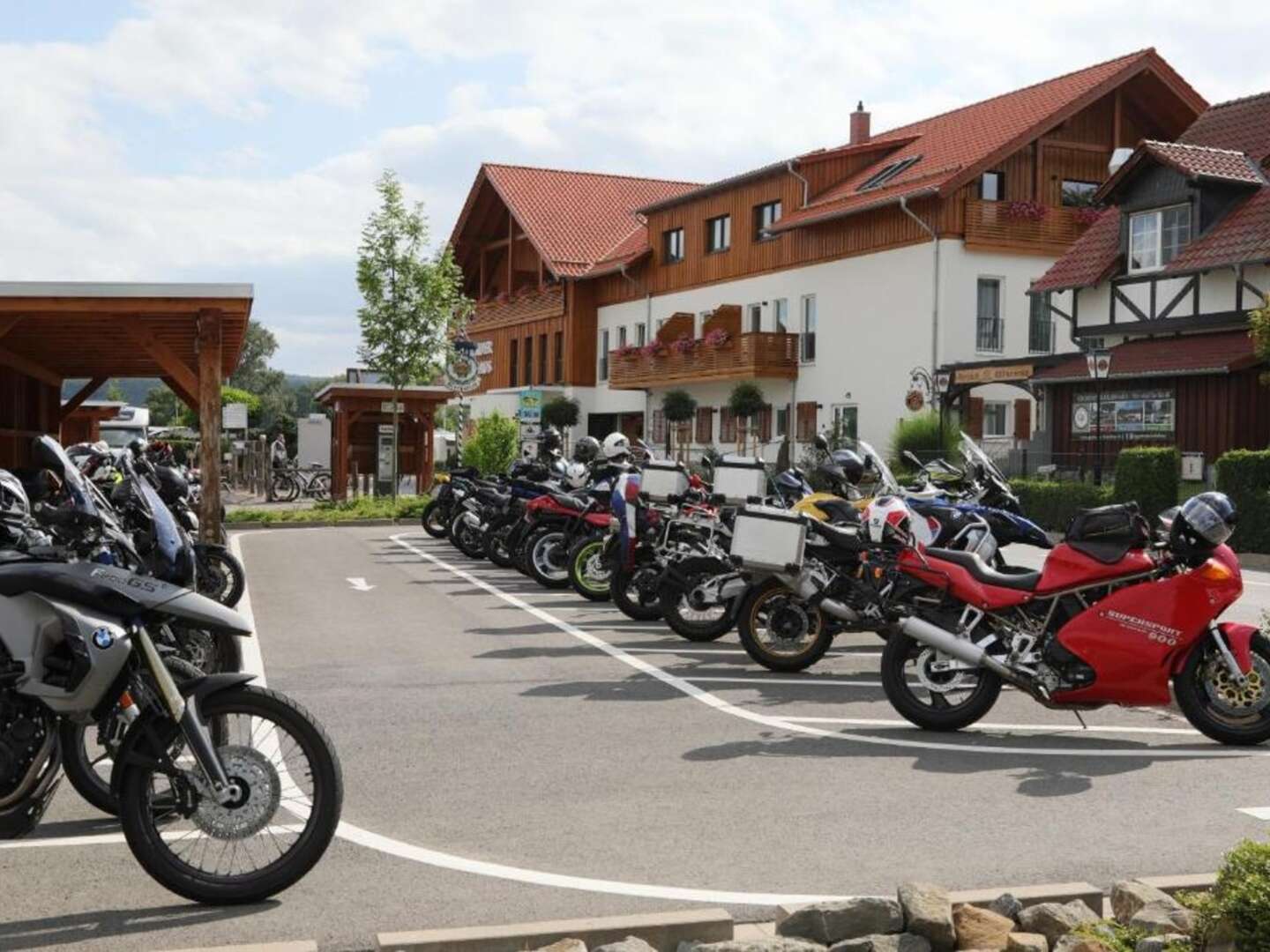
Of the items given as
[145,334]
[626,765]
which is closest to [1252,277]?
[145,334]

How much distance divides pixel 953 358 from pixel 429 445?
1321cm

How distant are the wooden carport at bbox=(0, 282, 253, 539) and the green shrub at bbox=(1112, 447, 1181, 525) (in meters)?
14.4

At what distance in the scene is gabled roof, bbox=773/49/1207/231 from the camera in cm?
3631

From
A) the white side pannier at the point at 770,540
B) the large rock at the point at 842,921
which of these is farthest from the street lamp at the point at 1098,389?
the large rock at the point at 842,921

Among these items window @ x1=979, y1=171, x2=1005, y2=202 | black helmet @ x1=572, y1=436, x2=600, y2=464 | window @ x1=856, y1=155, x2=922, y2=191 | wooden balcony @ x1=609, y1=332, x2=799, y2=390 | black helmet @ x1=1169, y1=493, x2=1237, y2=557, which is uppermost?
window @ x1=856, y1=155, x2=922, y2=191

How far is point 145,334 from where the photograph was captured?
55.9 feet

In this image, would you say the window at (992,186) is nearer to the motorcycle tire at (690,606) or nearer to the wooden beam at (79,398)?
the wooden beam at (79,398)

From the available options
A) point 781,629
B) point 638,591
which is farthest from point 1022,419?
point 781,629

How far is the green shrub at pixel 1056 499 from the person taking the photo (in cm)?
2730

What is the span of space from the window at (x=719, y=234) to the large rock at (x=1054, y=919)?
42.3 meters

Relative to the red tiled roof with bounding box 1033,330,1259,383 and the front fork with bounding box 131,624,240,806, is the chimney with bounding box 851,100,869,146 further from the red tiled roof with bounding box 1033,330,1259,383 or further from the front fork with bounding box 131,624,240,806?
the front fork with bounding box 131,624,240,806

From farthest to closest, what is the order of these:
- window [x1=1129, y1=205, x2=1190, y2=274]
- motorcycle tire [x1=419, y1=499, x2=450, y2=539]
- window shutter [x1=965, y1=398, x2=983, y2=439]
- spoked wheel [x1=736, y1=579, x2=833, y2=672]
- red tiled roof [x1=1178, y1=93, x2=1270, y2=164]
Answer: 1. window shutter [x1=965, y1=398, x2=983, y2=439]
2. red tiled roof [x1=1178, y1=93, x2=1270, y2=164]
3. window [x1=1129, y1=205, x2=1190, y2=274]
4. motorcycle tire [x1=419, y1=499, x2=450, y2=539]
5. spoked wheel [x1=736, y1=579, x2=833, y2=672]

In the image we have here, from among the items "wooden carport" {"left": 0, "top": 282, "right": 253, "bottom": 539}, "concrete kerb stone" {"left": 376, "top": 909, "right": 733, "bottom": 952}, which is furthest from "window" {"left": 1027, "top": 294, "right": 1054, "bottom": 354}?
"concrete kerb stone" {"left": 376, "top": 909, "right": 733, "bottom": 952}

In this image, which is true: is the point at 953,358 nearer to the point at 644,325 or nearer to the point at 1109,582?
the point at 644,325
